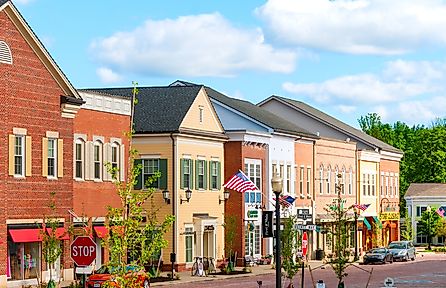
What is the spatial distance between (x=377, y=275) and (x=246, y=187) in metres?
8.83

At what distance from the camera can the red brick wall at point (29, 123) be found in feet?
152

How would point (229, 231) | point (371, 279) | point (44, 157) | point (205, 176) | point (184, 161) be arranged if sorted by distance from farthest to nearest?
point (205, 176) < point (229, 231) < point (184, 161) < point (371, 279) < point (44, 157)

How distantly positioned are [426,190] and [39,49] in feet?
293

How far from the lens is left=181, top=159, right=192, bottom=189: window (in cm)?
6331

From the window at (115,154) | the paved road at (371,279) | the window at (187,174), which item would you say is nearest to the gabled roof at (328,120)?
the paved road at (371,279)

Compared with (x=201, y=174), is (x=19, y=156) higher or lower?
higher

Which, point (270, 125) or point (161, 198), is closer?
point (161, 198)

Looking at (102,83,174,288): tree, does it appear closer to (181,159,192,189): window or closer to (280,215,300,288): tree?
(280,215,300,288): tree

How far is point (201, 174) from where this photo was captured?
6575 cm

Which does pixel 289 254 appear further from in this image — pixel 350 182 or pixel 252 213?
pixel 350 182

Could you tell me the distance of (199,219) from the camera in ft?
213

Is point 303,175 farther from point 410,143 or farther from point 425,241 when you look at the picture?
point 410,143

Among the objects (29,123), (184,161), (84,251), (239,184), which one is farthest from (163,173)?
(84,251)

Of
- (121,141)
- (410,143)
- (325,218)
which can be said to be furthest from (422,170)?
(121,141)
